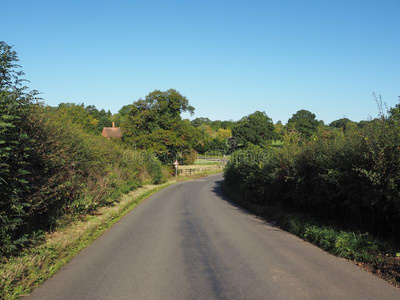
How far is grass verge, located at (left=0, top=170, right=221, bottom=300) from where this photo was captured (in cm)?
526

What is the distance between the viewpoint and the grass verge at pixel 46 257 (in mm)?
5262

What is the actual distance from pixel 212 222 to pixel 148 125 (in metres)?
36.2

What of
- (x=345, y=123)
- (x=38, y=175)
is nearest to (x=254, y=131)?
(x=345, y=123)

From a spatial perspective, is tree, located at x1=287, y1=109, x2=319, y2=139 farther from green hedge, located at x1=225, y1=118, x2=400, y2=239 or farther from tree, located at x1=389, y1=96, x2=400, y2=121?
tree, located at x1=389, y1=96, x2=400, y2=121

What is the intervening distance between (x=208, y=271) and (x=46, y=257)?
144 inches

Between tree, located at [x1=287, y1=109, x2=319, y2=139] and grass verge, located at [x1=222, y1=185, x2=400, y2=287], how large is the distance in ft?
214

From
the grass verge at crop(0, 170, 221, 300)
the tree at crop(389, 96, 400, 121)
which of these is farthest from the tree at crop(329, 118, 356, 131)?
the grass verge at crop(0, 170, 221, 300)

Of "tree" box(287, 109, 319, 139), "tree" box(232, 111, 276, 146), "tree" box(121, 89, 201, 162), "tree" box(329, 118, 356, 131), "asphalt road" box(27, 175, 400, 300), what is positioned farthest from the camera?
"tree" box(287, 109, 319, 139)

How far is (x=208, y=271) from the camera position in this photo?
249 inches

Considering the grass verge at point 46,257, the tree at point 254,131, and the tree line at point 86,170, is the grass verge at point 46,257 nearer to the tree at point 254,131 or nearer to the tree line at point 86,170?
the tree line at point 86,170

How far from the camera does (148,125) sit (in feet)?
155

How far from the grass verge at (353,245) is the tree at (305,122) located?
214 feet

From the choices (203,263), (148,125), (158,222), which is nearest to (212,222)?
(158,222)

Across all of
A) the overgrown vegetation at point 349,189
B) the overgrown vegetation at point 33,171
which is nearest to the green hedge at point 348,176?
the overgrown vegetation at point 349,189
